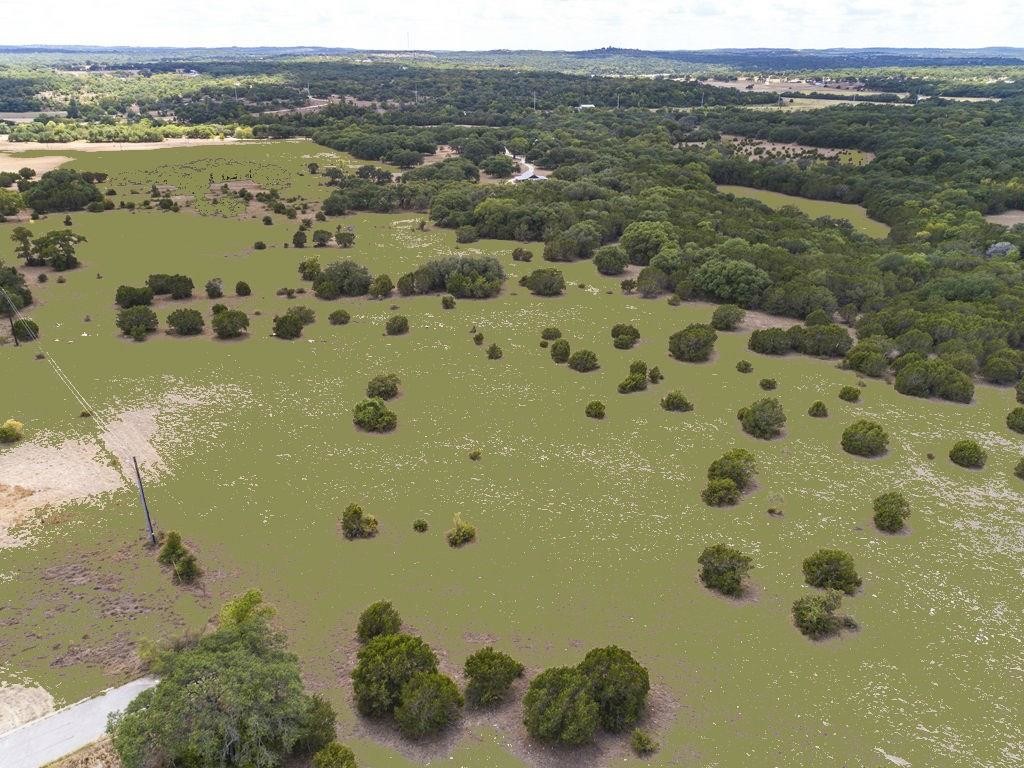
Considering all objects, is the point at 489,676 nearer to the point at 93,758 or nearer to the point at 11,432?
the point at 93,758

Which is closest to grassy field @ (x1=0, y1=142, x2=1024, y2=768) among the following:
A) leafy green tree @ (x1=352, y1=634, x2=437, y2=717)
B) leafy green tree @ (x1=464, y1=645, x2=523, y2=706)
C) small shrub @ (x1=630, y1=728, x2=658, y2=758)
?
small shrub @ (x1=630, y1=728, x2=658, y2=758)

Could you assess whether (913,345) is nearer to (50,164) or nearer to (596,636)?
(596,636)

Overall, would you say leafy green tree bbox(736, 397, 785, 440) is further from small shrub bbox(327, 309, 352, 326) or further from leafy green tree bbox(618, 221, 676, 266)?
small shrub bbox(327, 309, 352, 326)

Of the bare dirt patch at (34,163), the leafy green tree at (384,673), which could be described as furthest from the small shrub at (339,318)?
the bare dirt patch at (34,163)

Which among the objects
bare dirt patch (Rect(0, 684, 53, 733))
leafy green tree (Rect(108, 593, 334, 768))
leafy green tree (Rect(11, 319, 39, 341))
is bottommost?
bare dirt patch (Rect(0, 684, 53, 733))

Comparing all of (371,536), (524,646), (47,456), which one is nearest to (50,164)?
(47,456)

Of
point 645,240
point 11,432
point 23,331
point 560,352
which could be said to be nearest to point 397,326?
point 560,352
